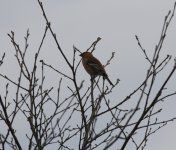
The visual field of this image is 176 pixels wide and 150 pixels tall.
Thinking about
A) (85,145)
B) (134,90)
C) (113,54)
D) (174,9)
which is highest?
(113,54)

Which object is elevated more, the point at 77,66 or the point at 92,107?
the point at 77,66

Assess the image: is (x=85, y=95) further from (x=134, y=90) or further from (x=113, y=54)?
(x=113, y=54)

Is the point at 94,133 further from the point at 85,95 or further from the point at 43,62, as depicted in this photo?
Result: the point at 43,62

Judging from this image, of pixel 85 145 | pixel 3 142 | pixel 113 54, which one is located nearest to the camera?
pixel 85 145

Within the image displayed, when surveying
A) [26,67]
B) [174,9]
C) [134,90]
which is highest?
[26,67]

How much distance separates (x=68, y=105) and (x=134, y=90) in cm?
104

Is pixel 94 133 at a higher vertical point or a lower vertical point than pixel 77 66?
lower

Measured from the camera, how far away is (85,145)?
4262mm

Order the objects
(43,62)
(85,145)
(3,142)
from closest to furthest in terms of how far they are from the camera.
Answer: (85,145), (3,142), (43,62)

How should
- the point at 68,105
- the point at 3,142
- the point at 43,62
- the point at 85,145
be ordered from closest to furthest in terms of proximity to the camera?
the point at 85,145, the point at 3,142, the point at 43,62, the point at 68,105

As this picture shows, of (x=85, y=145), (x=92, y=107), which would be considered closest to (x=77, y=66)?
(x=92, y=107)

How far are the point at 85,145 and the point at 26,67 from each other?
1076mm

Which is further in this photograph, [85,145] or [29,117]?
[29,117]

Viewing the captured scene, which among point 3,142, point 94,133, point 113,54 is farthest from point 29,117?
point 113,54
